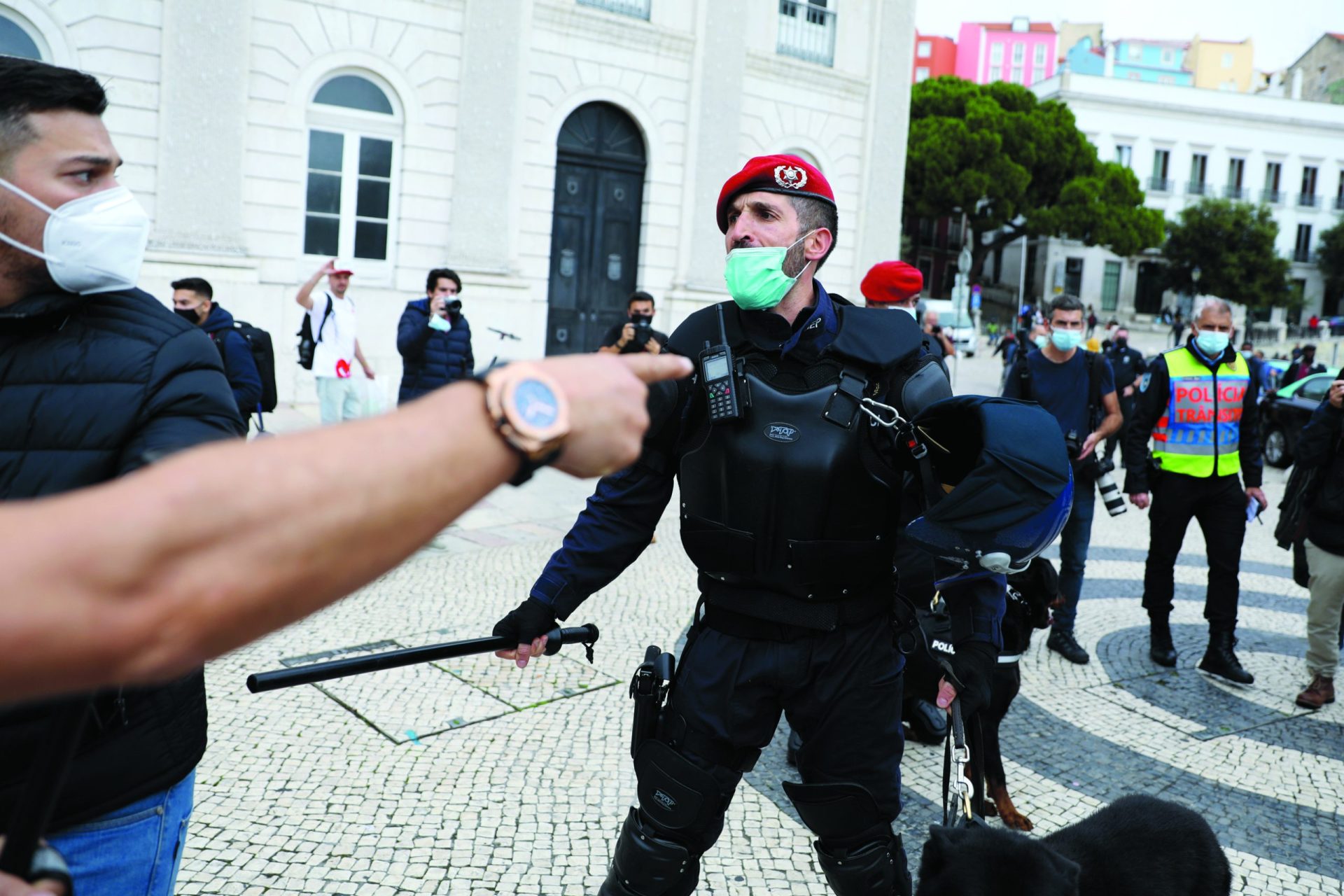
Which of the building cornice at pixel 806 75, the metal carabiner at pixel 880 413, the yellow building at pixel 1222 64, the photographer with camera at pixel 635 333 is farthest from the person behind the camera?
the yellow building at pixel 1222 64

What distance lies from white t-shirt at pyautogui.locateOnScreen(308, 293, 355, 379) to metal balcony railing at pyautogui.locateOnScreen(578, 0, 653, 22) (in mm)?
8315

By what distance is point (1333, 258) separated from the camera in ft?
182

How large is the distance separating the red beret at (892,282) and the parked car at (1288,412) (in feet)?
39.4

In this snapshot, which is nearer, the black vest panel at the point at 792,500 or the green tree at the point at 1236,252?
the black vest panel at the point at 792,500

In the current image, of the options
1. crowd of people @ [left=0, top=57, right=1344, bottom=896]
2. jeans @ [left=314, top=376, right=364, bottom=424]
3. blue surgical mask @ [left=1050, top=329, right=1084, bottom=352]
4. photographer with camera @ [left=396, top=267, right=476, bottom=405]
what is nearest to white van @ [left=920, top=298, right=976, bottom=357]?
photographer with camera @ [left=396, top=267, right=476, bottom=405]

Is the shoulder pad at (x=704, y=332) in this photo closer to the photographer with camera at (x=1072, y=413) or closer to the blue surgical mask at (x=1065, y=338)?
the photographer with camera at (x=1072, y=413)

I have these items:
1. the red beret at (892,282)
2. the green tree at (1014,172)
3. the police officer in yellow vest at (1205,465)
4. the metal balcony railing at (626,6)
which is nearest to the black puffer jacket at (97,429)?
the red beret at (892,282)

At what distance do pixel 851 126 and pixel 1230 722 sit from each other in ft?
49.3

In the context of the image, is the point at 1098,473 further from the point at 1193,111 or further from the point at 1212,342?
the point at 1193,111

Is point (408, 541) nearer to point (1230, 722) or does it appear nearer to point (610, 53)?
point (1230, 722)

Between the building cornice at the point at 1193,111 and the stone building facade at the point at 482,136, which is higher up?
the building cornice at the point at 1193,111

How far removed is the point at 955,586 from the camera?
2742mm

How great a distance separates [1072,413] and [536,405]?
5.87 m

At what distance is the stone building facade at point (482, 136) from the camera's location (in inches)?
482
